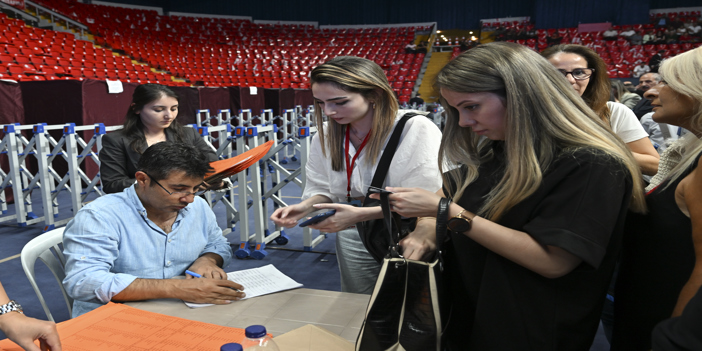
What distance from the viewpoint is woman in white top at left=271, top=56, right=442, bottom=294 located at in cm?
168

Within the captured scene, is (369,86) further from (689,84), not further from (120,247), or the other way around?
(120,247)

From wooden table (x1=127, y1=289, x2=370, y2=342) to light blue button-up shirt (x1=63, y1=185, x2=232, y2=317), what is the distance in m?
0.17

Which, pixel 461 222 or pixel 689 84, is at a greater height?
pixel 689 84

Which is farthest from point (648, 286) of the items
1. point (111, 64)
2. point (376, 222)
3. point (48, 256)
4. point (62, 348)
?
point (111, 64)

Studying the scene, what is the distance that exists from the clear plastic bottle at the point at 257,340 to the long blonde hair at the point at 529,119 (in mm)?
617

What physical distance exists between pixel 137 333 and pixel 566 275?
115cm

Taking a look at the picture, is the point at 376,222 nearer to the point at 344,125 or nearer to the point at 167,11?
the point at 344,125

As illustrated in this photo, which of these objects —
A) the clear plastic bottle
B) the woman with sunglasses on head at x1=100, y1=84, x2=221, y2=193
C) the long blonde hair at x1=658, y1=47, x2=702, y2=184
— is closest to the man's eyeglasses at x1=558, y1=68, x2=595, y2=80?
the long blonde hair at x1=658, y1=47, x2=702, y2=184

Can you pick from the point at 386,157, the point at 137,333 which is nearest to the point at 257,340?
the point at 137,333

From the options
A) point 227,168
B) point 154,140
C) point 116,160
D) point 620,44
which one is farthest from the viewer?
point 620,44

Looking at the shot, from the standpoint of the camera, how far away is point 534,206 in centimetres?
106

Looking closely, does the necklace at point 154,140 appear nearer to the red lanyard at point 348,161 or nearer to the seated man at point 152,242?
the seated man at point 152,242

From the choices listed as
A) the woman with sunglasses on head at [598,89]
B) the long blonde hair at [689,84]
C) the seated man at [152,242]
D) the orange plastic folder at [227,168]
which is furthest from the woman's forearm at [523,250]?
the orange plastic folder at [227,168]

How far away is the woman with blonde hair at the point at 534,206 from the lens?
1.00m
